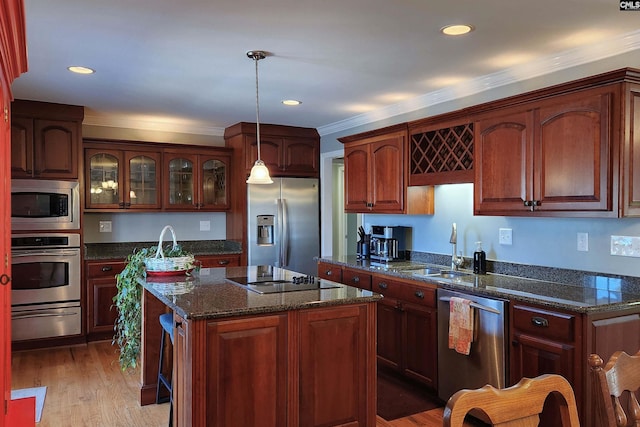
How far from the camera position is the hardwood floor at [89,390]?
3076 millimetres

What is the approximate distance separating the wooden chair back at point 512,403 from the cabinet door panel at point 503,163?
2.07 meters

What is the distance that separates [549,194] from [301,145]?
3.50 metres

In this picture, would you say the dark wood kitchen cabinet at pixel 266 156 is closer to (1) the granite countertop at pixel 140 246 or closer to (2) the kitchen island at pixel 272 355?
(1) the granite countertop at pixel 140 246

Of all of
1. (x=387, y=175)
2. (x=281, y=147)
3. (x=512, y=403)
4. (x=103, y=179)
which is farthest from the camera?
(x=281, y=147)

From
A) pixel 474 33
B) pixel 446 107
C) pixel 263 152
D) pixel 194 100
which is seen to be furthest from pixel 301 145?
pixel 474 33

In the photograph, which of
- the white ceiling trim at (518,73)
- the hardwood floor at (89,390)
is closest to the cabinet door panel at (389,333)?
the hardwood floor at (89,390)

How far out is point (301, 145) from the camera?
593 cm

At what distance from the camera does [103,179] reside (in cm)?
514

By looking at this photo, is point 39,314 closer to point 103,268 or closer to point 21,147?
point 103,268

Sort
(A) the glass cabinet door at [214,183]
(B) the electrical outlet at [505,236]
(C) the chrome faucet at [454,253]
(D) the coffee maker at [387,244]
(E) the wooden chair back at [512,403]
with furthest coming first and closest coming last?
(A) the glass cabinet door at [214,183], (D) the coffee maker at [387,244], (C) the chrome faucet at [454,253], (B) the electrical outlet at [505,236], (E) the wooden chair back at [512,403]

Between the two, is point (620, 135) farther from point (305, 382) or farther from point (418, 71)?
point (305, 382)

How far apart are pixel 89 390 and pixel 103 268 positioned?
1.58m

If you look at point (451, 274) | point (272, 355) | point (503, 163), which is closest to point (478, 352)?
point (451, 274)

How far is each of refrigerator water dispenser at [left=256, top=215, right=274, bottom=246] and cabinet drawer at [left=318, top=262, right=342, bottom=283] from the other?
40.4 inches
